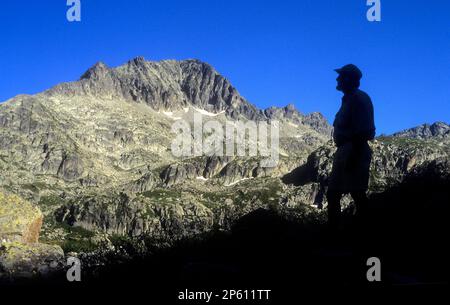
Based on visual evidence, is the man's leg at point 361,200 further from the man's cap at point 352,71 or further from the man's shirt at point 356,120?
the man's cap at point 352,71

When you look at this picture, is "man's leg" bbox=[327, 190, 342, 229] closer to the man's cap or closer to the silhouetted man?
the silhouetted man

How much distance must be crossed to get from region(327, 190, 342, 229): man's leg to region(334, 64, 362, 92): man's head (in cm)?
341

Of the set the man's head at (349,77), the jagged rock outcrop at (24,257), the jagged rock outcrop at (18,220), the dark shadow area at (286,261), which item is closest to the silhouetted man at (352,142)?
the man's head at (349,77)

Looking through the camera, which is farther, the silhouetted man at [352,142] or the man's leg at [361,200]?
the man's leg at [361,200]

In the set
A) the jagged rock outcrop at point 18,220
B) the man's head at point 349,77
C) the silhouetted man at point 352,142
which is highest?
the man's head at point 349,77

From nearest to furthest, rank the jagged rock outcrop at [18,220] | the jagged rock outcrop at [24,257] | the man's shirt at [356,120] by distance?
the man's shirt at [356,120]
the jagged rock outcrop at [24,257]
the jagged rock outcrop at [18,220]

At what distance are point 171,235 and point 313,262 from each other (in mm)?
14351

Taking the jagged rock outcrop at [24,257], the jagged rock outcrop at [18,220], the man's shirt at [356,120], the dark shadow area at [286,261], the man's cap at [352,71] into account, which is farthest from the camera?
the jagged rock outcrop at [18,220]

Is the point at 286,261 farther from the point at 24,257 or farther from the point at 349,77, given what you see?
the point at 24,257

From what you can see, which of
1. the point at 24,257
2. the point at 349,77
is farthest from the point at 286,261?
the point at 24,257

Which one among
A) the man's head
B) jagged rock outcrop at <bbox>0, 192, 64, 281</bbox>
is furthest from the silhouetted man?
jagged rock outcrop at <bbox>0, 192, 64, 281</bbox>

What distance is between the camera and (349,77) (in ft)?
56.2

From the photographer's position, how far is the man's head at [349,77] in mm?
17094
